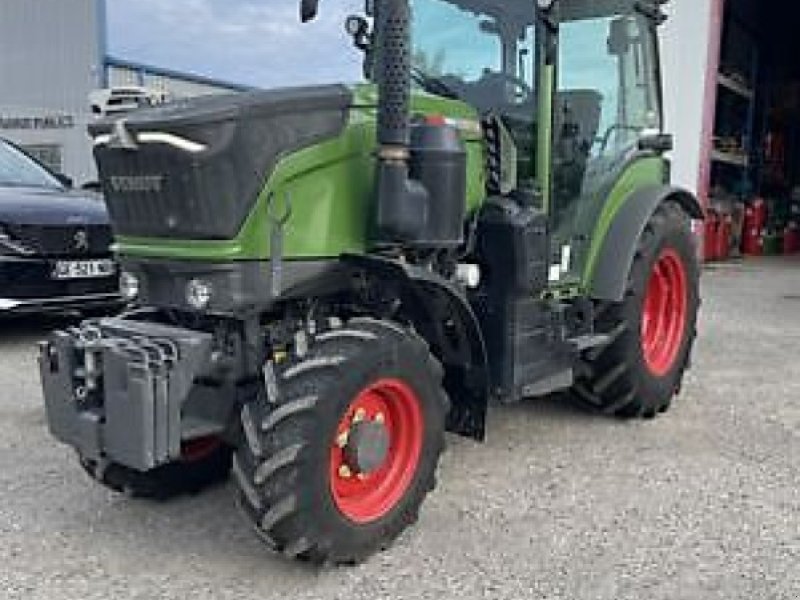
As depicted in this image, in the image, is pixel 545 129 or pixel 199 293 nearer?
pixel 199 293

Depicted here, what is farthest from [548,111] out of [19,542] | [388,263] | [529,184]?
[19,542]

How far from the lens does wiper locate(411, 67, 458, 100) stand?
4.12 meters

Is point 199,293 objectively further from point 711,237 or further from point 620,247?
point 711,237

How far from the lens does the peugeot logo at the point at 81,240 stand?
6.50 metres

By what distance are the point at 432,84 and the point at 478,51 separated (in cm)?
30

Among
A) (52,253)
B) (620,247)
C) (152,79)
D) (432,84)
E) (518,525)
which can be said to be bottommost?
(518,525)

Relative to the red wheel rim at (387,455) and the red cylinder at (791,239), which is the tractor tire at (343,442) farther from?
the red cylinder at (791,239)

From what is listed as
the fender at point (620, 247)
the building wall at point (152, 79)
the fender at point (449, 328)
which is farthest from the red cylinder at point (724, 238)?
the fender at point (449, 328)

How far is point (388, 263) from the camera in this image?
11.0 ft

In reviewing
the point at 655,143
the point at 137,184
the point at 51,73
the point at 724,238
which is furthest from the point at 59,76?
the point at 137,184

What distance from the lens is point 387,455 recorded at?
3.39m

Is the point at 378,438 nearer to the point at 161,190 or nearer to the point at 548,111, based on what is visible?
the point at 161,190

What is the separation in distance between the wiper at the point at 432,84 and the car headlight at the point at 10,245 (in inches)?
127

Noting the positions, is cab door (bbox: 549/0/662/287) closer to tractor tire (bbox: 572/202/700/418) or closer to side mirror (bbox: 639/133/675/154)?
side mirror (bbox: 639/133/675/154)
